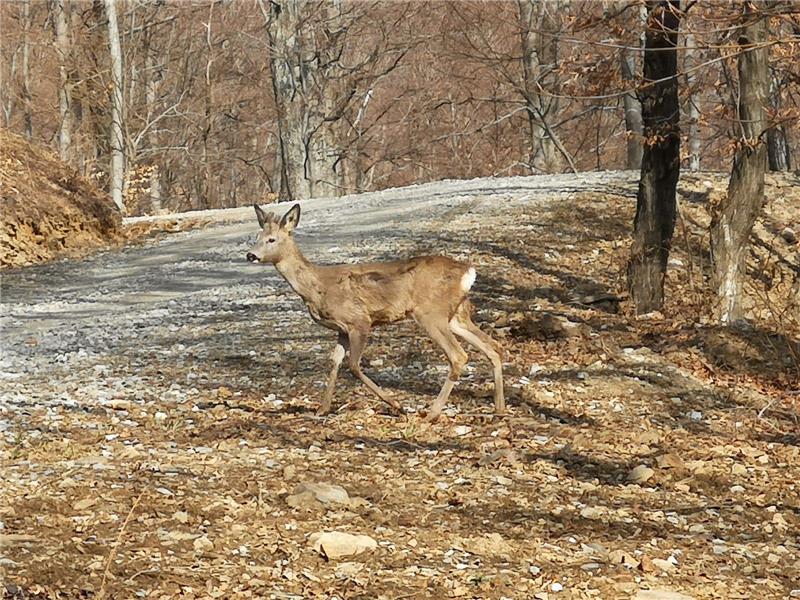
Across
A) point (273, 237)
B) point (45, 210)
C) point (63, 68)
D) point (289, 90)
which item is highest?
point (63, 68)

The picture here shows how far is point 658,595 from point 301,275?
440 cm

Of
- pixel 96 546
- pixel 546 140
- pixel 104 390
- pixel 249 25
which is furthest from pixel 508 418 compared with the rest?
pixel 249 25

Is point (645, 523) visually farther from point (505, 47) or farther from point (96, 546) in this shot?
point (505, 47)

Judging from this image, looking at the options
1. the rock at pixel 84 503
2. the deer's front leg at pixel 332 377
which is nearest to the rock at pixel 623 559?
the rock at pixel 84 503

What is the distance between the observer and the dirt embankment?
19.3 metres

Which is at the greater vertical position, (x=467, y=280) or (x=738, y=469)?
(x=467, y=280)

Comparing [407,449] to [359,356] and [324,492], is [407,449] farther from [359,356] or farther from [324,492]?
[324,492]

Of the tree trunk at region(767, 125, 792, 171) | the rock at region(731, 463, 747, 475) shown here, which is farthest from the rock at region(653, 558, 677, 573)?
the tree trunk at region(767, 125, 792, 171)

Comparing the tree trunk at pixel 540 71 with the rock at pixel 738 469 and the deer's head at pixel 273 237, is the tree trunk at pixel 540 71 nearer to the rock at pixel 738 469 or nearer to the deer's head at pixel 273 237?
the deer's head at pixel 273 237

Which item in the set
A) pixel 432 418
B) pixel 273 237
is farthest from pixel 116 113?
pixel 432 418

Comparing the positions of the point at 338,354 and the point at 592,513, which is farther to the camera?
the point at 338,354

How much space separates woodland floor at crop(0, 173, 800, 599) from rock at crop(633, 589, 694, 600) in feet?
0.08

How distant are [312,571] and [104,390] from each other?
4727mm

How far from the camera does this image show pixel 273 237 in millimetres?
9227
